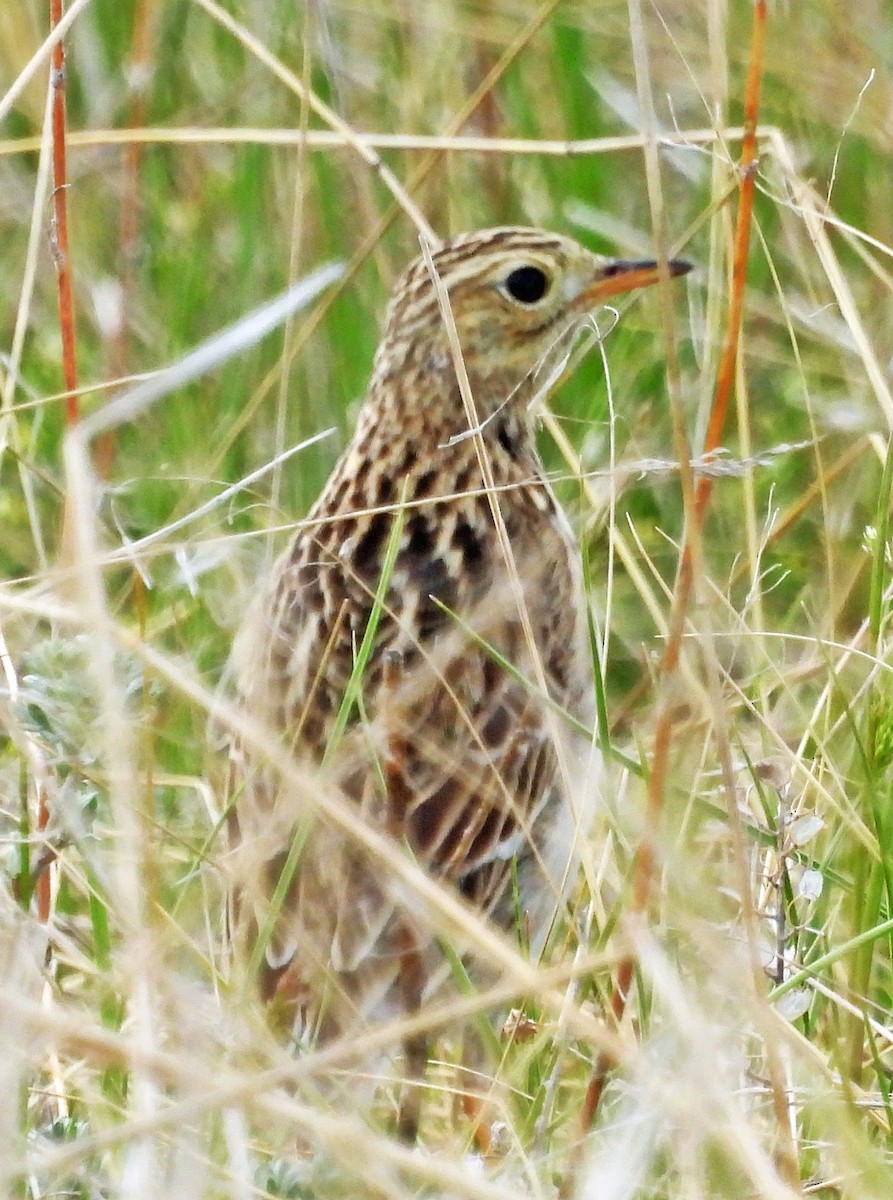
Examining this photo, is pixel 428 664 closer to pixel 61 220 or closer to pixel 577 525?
pixel 61 220

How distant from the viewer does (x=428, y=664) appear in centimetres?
304

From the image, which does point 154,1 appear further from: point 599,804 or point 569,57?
point 599,804

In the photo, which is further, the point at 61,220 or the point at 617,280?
the point at 617,280

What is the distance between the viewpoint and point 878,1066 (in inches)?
106

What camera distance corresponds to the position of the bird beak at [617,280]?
4090 millimetres

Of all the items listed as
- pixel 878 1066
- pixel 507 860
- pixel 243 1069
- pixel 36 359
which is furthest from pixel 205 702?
pixel 36 359

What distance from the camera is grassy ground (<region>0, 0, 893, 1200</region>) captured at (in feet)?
7.55

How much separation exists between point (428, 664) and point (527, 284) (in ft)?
4.20

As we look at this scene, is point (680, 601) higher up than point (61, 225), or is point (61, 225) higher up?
point (61, 225)

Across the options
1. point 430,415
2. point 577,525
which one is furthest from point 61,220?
point 577,525

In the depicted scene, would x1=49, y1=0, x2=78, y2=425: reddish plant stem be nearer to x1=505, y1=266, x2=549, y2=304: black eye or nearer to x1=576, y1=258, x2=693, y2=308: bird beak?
x1=505, y1=266, x2=549, y2=304: black eye

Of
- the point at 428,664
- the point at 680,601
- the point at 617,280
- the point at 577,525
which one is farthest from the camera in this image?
the point at 577,525

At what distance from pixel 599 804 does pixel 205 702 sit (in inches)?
44.4

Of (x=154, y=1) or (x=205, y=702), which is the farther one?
(x=154, y=1)
